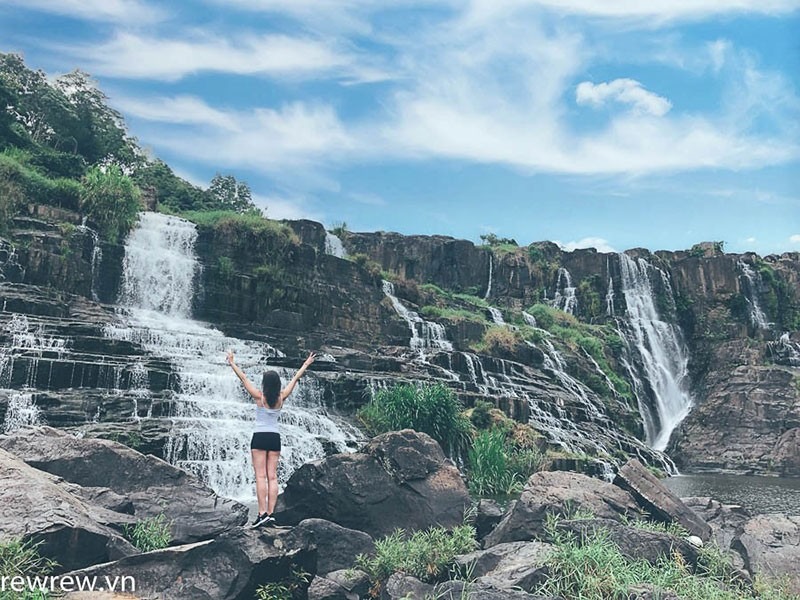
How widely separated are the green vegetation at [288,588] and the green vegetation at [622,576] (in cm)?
233

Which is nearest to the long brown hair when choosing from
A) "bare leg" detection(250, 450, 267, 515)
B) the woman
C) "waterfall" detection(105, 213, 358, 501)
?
the woman

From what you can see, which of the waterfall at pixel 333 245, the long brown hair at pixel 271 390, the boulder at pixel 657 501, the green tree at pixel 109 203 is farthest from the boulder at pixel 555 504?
the waterfall at pixel 333 245

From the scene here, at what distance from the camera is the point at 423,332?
3303 cm

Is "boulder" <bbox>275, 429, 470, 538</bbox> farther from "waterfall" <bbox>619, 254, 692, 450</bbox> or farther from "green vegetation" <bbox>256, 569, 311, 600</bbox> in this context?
"waterfall" <bbox>619, 254, 692, 450</bbox>

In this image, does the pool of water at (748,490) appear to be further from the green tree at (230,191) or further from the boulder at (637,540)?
the green tree at (230,191)

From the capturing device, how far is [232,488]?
51.7 feet

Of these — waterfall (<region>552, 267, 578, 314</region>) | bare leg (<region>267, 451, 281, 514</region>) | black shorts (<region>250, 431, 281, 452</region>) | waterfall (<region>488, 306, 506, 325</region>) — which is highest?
waterfall (<region>552, 267, 578, 314</region>)

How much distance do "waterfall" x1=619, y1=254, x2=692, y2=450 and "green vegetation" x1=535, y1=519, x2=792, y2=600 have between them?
31855 mm

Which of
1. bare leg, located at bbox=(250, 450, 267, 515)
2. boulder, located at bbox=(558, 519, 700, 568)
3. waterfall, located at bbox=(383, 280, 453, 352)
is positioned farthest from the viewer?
waterfall, located at bbox=(383, 280, 453, 352)

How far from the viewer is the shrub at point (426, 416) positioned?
20359 millimetres

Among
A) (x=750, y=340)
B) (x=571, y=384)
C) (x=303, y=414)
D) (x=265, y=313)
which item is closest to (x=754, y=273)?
(x=750, y=340)

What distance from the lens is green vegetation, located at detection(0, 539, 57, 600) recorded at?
5555 mm

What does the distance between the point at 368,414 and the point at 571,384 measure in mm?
14679

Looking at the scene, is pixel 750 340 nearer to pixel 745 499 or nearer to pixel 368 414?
pixel 745 499
